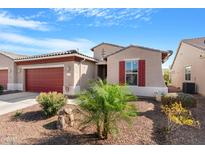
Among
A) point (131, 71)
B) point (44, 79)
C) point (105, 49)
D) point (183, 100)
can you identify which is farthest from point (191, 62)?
point (44, 79)

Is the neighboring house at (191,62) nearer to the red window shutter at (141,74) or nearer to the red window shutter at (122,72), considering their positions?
the red window shutter at (141,74)

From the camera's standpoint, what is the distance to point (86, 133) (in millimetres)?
6312

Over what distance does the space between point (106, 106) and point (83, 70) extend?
34.4 feet

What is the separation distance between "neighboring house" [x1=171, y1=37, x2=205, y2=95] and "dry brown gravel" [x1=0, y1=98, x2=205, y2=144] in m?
7.84

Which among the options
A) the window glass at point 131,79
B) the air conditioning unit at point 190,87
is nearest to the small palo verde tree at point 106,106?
the window glass at point 131,79

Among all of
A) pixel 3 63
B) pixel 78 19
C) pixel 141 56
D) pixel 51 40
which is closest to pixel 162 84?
pixel 141 56

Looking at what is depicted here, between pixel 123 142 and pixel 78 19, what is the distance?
7653mm

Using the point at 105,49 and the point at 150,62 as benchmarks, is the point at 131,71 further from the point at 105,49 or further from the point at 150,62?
the point at 105,49

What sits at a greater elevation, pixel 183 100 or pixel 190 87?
pixel 190 87

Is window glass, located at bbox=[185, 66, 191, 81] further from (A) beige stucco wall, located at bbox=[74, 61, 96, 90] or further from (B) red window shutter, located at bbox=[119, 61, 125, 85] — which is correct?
(A) beige stucco wall, located at bbox=[74, 61, 96, 90]

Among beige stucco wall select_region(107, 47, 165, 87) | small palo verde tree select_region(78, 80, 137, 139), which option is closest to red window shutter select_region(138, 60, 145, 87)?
beige stucco wall select_region(107, 47, 165, 87)

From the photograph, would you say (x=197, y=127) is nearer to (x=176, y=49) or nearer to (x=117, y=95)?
(x=117, y=95)

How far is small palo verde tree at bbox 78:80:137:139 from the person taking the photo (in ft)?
17.2

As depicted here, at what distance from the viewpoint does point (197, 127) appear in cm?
700
